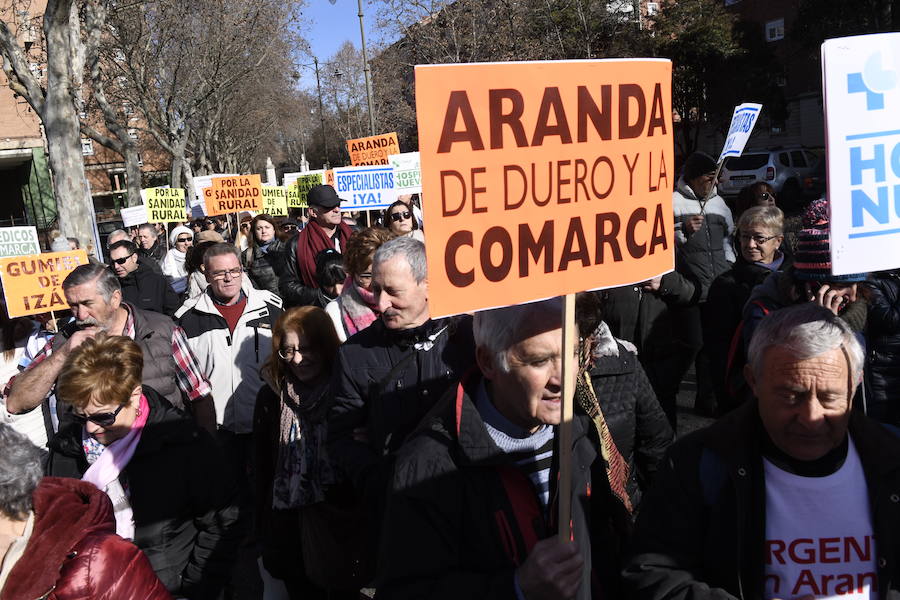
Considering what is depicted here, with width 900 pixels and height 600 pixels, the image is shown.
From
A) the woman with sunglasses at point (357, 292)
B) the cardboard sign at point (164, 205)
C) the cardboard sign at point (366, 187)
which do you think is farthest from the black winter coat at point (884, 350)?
the cardboard sign at point (164, 205)

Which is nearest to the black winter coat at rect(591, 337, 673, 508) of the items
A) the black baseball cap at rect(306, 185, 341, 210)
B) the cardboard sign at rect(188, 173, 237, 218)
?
the black baseball cap at rect(306, 185, 341, 210)

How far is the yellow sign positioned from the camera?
1106 centimetres

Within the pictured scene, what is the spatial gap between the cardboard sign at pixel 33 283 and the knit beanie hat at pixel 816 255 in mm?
4529

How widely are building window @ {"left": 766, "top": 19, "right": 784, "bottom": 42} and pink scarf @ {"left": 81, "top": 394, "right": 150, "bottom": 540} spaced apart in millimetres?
40490

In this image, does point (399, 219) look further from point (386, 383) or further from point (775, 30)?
point (775, 30)

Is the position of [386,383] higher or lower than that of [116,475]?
higher

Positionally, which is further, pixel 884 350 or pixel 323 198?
pixel 323 198

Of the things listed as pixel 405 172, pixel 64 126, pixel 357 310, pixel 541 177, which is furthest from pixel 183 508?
pixel 64 126

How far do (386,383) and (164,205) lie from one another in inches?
422

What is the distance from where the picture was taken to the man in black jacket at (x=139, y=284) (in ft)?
21.4

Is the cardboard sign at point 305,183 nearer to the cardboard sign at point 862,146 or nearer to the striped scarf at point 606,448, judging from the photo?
the striped scarf at point 606,448

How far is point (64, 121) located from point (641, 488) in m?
11.9

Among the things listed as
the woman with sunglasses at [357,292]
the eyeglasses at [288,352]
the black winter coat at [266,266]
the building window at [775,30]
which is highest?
the building window at [775,30]

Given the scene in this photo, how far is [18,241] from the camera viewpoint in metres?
6.51
